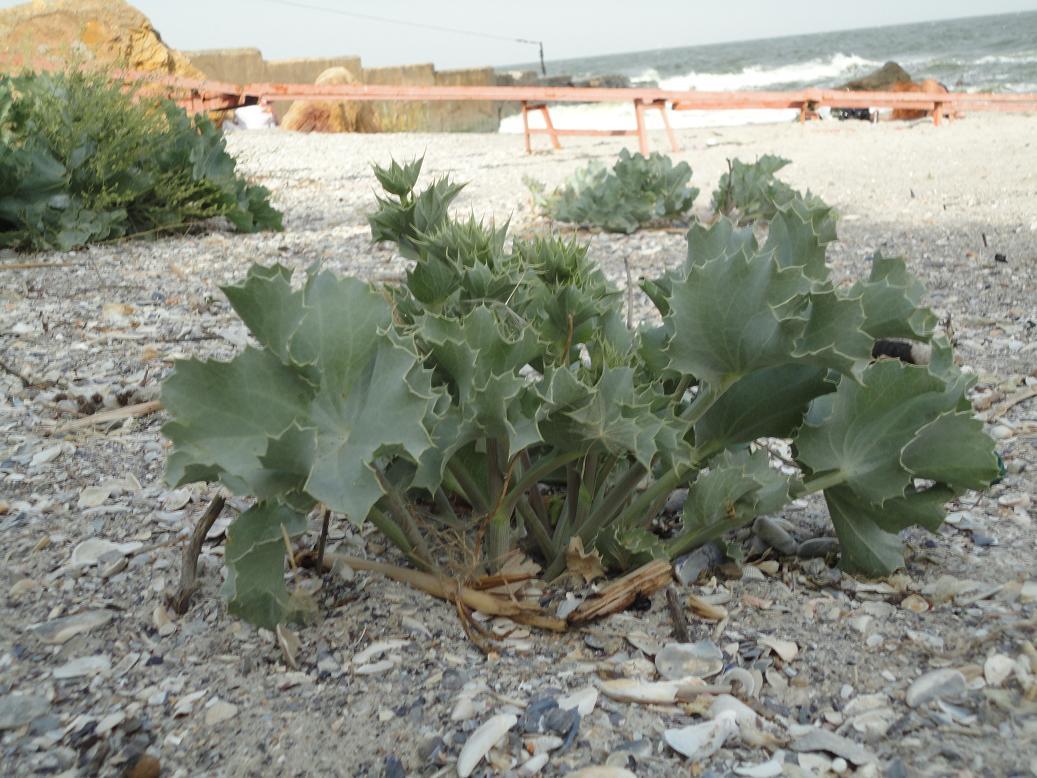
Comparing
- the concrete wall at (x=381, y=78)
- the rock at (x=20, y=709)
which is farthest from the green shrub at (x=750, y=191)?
the concrete wall at (x=381, y=78)

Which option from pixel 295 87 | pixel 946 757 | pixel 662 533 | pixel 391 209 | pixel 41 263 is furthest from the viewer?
pixel 295 87

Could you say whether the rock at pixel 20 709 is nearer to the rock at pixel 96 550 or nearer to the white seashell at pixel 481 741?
the rock at pixel 96 550

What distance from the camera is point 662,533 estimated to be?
1.75 metres

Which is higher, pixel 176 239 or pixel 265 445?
pixel 265 445

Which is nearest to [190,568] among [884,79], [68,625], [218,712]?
[68,625]

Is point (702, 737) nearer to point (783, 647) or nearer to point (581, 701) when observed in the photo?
point (581, 701)

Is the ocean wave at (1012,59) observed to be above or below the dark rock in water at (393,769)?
below

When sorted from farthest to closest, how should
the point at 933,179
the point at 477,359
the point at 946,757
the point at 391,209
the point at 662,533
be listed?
the point at 933,179 < the point at 662,533 < the point at 391,209 < the point at 477,359 < the point at 946,757

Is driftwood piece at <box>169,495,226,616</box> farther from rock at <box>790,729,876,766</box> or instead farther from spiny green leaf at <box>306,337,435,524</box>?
rock at <box>790,729,876,766</box>

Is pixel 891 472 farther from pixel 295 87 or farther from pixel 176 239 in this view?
pixel 295 87

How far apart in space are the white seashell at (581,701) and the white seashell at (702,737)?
99 millimetres

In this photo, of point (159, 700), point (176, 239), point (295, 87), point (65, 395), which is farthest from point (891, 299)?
point (295, 87)

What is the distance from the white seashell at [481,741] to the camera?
3.79 feet

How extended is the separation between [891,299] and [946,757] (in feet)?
1.86
